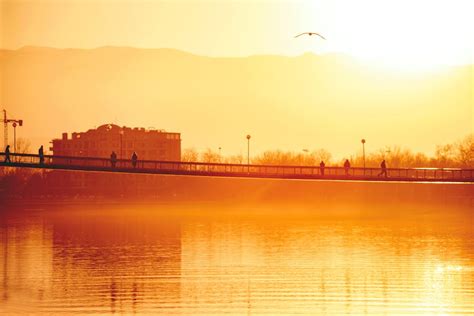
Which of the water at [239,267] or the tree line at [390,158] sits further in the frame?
the tree line at [390,158]

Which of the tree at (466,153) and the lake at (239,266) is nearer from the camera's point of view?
the lake at (239,266)

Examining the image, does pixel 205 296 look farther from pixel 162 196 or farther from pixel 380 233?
pixel 162 196

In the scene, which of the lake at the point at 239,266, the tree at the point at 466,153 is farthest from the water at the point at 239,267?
the tree at the point at 466,153

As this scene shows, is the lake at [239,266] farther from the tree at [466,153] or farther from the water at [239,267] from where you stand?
the tree at [466,153]

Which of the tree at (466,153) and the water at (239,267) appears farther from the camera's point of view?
the tree at (466,153)

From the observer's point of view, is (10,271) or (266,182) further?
(266,182)

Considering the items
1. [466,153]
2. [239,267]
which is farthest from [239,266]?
[466,153]

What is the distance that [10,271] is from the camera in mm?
52375

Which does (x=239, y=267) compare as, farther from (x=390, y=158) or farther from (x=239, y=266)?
(x=390, y=158)

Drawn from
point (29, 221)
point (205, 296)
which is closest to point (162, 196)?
point (29, 221)

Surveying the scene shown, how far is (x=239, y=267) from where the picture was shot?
179 ft

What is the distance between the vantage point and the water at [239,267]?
41.0 meters

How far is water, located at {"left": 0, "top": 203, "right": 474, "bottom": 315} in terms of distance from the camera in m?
41.0

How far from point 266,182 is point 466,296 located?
11233cm
